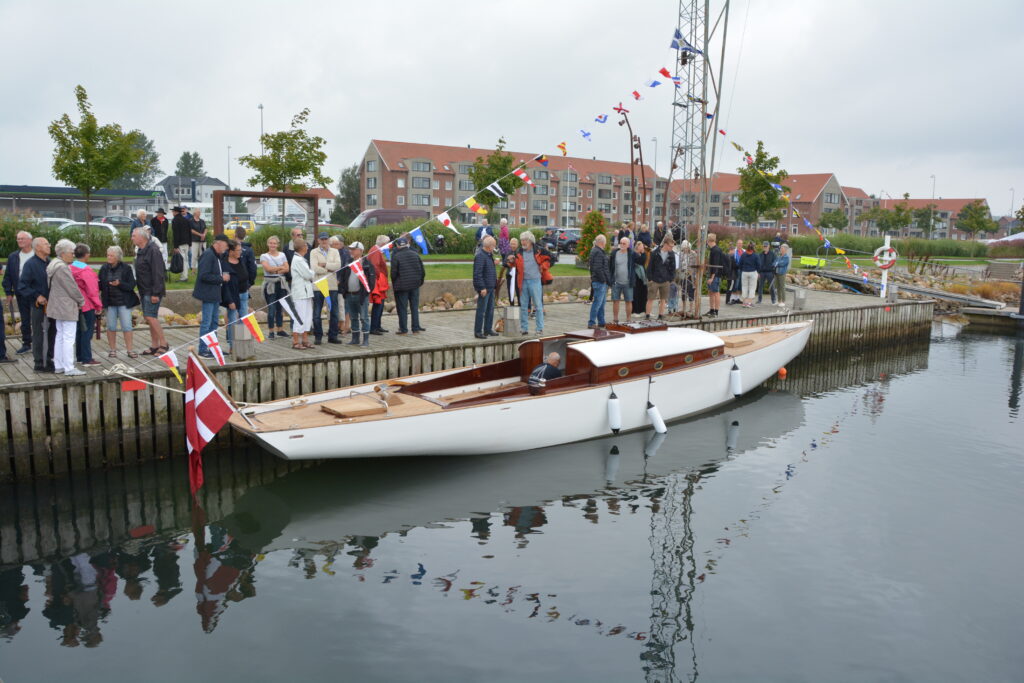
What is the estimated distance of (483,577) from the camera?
25.3ft

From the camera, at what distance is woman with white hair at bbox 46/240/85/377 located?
32.4 ft

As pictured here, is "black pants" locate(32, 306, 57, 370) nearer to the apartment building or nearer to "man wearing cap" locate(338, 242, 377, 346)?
"man wearing cap" locate(338, 242, 377, 346)

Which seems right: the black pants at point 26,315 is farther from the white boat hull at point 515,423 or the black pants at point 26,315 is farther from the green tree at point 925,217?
the green tree at point 925,217

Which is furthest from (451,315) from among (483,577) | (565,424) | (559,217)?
(559,217)

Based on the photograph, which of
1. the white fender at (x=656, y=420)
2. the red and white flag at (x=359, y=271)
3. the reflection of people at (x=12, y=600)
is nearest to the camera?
the reflection of people at (x=12, y=600)

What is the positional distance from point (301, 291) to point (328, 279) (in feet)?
1.73

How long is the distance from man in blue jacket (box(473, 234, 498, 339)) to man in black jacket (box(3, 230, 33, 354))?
6780 millimetres

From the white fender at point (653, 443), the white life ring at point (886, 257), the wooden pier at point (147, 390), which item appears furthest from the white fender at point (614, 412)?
the white life ring at point (886, 257)

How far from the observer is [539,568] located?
794 centimetres

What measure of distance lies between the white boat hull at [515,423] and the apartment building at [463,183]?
58470mm

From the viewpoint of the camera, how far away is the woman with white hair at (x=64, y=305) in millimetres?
9867

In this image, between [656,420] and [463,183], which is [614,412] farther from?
[463,183]

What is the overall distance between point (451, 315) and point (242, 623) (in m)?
11.1

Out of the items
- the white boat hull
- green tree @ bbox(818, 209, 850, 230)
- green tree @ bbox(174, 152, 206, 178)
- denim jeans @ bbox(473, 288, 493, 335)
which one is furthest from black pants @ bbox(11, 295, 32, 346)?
green tree @ bbox(174, 152, 206, 178)
